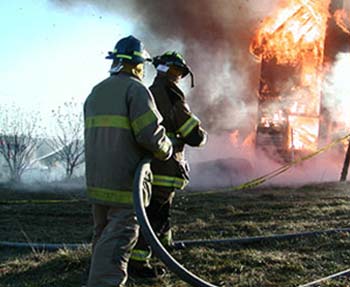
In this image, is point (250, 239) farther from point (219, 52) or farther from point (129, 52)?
point (219, 52)

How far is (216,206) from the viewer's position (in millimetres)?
8727

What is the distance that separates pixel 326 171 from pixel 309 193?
7.79 m

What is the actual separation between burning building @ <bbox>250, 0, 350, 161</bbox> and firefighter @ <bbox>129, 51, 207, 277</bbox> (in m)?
15.2

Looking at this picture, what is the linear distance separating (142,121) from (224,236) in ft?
9.50

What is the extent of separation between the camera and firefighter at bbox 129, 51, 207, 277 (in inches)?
178

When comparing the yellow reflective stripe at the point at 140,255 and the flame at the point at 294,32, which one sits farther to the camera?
the flame at the point at 294,32

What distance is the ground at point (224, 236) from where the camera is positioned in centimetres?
417

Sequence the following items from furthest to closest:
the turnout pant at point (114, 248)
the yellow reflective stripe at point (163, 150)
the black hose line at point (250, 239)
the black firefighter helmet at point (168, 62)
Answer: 1. the black hose line at point (250, 239)
2. the black firefighter helmet at point (168, 62)
3. the yellow reflective stripe at point (163, 150)
4. the turnout pant at point (114, 248)

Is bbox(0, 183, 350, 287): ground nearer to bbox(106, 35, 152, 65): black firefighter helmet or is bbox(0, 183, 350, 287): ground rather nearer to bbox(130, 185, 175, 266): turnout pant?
bbox(130, 185, 175, 266): turnout pant

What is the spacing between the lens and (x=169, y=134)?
180 inches

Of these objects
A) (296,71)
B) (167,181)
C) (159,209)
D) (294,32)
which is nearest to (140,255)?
(159,209)

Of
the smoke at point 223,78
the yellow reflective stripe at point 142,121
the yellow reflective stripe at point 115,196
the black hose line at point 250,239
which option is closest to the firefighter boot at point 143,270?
the black hose line at point 250,239

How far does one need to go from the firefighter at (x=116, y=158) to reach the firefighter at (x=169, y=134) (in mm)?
967

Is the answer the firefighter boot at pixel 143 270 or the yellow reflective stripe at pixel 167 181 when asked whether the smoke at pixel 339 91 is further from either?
the firefighter boot at pixel 143 270
